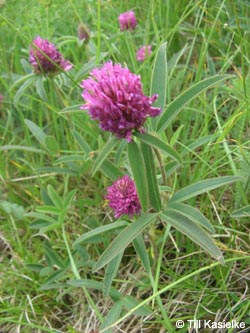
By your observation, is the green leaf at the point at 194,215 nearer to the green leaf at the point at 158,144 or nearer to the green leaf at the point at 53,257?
the green leaf at the point at 158,144

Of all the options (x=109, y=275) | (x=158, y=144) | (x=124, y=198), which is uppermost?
(x=158, y=144)

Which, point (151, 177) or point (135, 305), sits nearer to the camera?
point (151, 177)

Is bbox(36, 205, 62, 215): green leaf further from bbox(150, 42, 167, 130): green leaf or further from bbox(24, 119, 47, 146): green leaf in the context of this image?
bbox(150, 42, 167, 130): green leaf

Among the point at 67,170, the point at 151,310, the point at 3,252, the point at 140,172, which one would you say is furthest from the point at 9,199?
the point at 140,172

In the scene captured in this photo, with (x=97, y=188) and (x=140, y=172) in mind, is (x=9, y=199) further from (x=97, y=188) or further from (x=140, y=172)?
(x=140, y=172)

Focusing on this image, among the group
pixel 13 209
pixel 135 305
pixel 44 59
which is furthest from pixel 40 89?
pixel 135 305

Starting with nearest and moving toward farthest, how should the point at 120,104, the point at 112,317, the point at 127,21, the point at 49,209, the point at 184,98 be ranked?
the point at 120,104 < the point at 184,98 < the point at 112,317 < the point at 49,209 < the point at 127,21

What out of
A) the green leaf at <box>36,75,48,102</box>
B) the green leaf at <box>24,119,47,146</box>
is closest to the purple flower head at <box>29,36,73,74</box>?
the green leaf at <box>36,75,48,102</box>

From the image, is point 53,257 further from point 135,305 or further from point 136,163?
point 136,163
